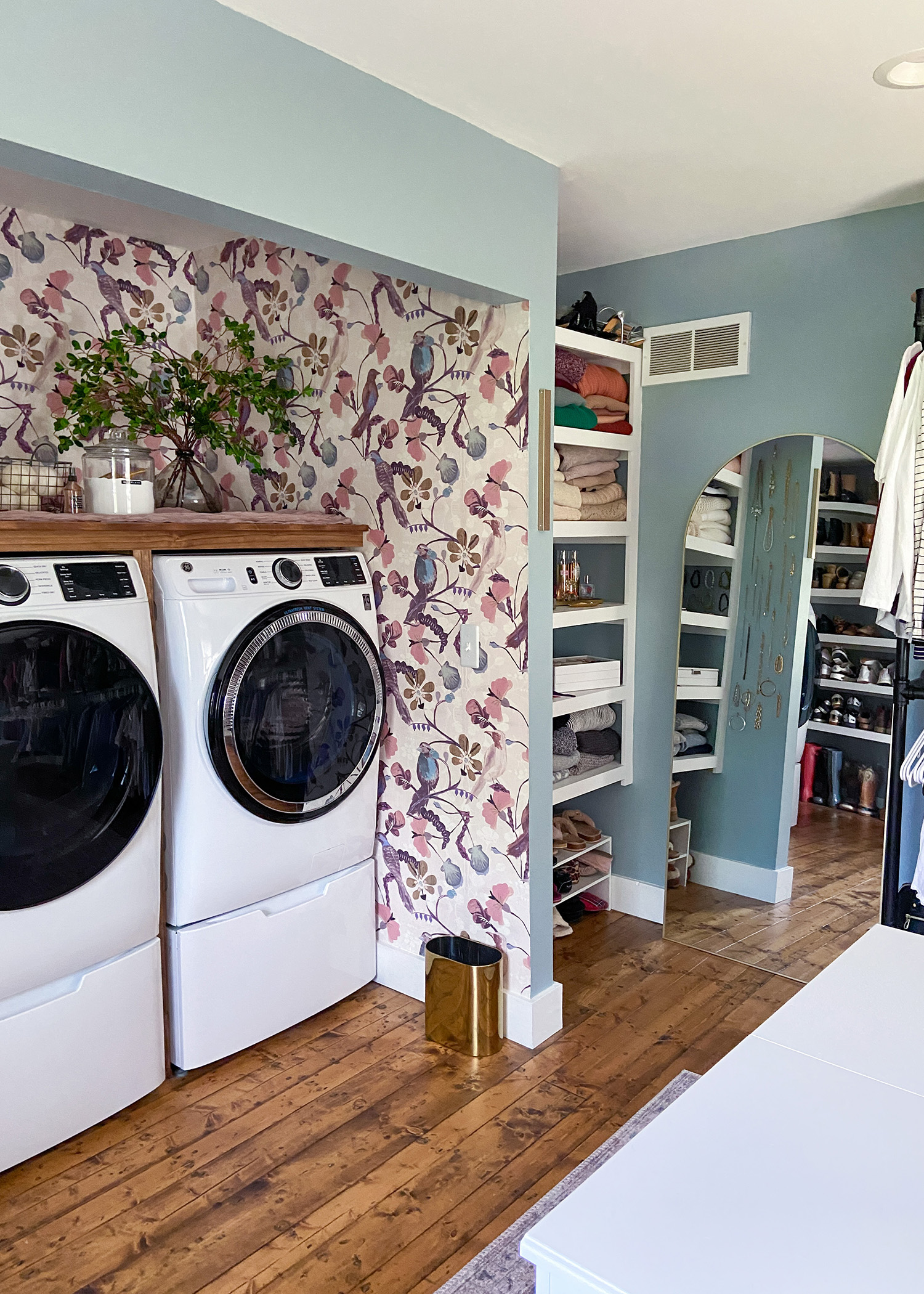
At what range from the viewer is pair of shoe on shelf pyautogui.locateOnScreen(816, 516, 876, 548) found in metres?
2.88

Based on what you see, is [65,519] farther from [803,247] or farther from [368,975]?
[803,247]

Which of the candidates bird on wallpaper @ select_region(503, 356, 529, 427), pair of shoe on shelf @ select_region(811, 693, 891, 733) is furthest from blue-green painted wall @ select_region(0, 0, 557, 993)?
pair of shoe on shelf @ select_region(811, 693, 891, 733)

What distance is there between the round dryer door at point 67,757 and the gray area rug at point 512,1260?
3.78ft

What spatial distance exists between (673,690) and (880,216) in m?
1.62

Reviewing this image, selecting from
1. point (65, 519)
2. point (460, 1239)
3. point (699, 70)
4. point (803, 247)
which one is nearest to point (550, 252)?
point (699, 70)

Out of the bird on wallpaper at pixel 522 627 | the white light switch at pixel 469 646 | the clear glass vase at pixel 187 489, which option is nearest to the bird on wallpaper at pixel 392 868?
the white light switch at pixel 469 646

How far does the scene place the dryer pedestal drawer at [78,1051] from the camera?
2.13 m

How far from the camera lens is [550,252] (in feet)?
8.50

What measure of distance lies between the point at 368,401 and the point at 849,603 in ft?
5.13

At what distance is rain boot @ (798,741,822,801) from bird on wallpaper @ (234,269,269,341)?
2.18m

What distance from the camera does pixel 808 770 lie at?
3.08 meters

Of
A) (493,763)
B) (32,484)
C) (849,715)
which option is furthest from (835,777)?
(32,484)

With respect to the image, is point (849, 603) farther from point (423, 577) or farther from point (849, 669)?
point (423, 577)

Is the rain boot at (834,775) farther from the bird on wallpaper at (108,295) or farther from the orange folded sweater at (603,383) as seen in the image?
the bird on wallpaper at (108,295)
